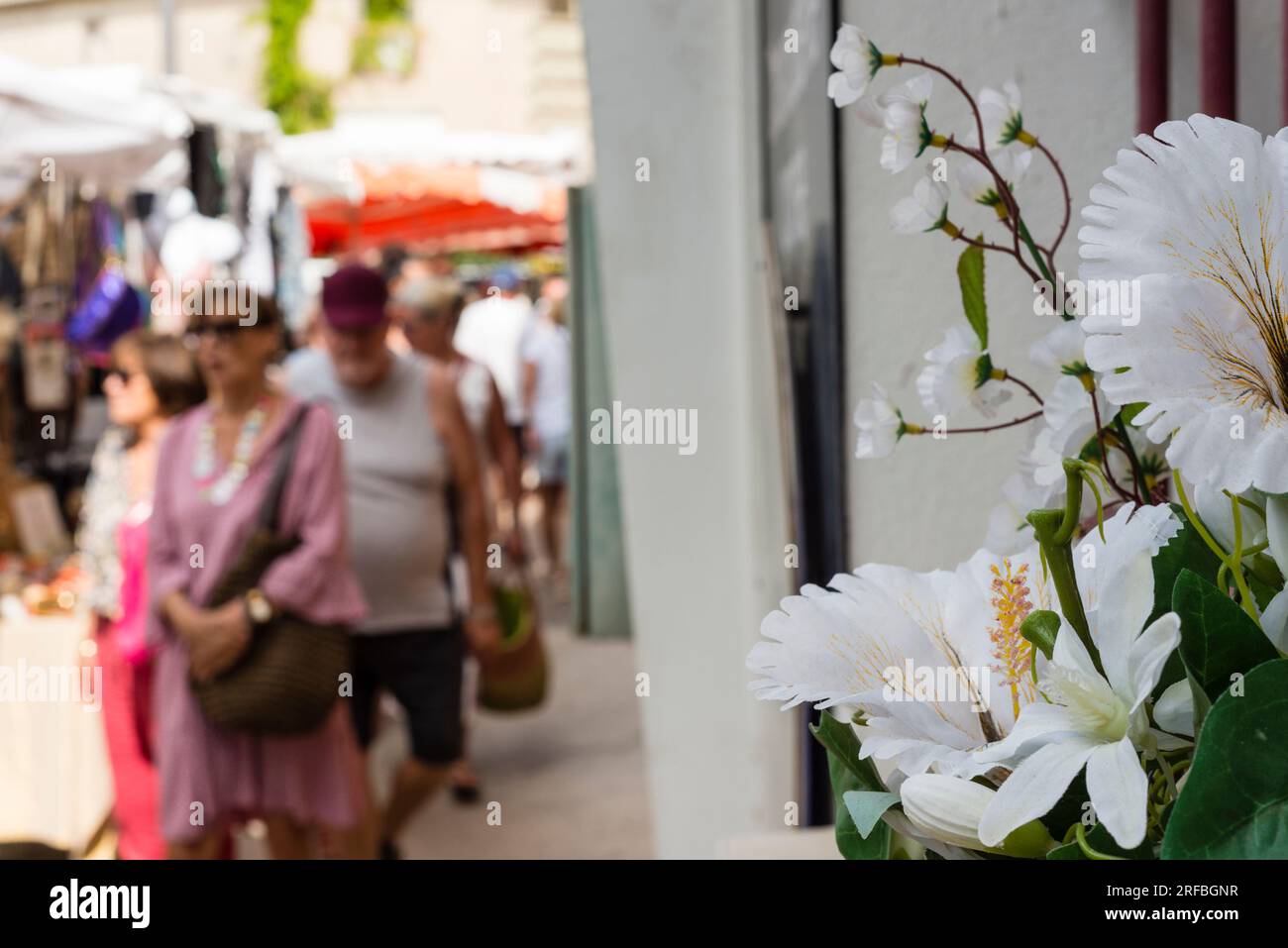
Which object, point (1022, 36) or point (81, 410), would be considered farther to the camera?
point (81, 410)

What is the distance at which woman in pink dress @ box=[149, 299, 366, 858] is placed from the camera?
335 centimetres

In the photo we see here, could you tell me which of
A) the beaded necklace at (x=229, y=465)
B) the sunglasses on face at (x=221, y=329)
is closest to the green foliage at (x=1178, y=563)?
the beaded necklace at (x=229, y=465)

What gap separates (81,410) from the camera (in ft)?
28.1

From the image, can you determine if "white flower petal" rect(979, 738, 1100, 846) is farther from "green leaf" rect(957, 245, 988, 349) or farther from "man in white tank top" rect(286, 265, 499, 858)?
"man in white tank top" rect(286, 265, 499, 858)

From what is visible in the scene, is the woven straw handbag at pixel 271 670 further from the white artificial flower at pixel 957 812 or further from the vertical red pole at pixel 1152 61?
the white artificial flower at pixel 957 812

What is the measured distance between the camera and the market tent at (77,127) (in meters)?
5.20

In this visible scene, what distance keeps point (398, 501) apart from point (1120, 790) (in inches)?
145

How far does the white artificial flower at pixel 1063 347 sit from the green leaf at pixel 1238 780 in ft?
0.73

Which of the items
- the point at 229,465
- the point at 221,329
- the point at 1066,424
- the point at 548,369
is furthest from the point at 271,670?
the point at 548,369

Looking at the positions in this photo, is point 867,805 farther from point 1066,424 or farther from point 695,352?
point 695,352

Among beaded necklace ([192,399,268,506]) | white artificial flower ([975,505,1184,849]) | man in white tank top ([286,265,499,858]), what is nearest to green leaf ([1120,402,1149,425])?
white artificial flower ([975,505,1184,849])
